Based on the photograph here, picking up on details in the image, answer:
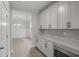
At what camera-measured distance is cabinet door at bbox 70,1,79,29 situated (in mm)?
2361

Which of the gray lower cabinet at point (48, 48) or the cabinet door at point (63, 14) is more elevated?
the cabinet door at point (63, 14)

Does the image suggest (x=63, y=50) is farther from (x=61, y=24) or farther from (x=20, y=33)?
(x=20, y=33)

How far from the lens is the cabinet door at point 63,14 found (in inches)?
111

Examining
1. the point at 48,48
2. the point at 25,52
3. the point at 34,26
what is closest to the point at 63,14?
the point at 48,48

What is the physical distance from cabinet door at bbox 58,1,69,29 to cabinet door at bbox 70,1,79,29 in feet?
0.78

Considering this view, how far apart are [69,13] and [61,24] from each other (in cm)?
57

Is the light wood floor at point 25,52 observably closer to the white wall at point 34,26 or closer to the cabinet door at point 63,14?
the white wall at point 34,26

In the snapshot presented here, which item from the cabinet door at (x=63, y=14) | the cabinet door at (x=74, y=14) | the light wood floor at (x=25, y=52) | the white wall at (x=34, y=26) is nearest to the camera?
the cabinet door at (x=74, y=14)

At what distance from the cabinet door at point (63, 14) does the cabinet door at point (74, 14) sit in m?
0.24

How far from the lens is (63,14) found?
119 inches

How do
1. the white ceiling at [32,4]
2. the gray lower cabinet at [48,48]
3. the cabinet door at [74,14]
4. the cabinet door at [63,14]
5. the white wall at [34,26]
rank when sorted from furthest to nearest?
the white wall at [34,26]
the white ceiling at [32,4]
the gray lower cabinet at [48,48]
the cabinet door at [63,14]
the cabinet door at [74,14]

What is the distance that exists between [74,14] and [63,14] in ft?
1.90

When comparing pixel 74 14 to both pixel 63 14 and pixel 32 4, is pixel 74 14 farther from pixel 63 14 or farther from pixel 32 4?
pixel 32 4

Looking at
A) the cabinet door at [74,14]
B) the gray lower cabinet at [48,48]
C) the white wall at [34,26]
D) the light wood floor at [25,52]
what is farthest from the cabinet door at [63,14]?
the white wall at [34,26]
